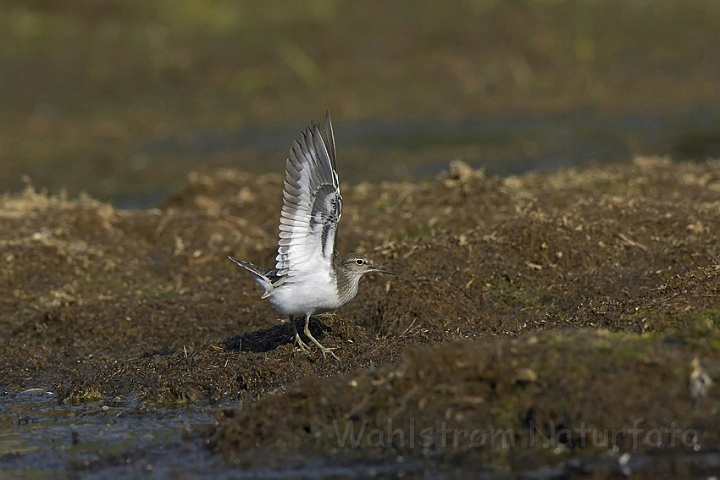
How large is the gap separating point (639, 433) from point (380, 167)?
1160 centimetres

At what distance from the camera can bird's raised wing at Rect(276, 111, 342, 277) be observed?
24.8ft

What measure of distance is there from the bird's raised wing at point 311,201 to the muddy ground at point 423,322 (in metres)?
0.80

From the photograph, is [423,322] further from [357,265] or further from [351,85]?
[351,85]

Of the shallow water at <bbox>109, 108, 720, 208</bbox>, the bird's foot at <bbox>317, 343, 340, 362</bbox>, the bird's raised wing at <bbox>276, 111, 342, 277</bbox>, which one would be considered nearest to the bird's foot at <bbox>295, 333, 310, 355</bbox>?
the bird's foot at <bbox>317, 343, 340, 362</bbox>

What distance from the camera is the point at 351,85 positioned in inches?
829

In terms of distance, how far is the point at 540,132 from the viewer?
18.7 meters

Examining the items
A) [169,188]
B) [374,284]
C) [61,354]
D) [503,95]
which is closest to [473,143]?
[503,95]

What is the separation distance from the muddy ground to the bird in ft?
1.40

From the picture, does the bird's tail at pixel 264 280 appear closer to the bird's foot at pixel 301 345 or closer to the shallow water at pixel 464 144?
the bird's foot at pixel 301 345

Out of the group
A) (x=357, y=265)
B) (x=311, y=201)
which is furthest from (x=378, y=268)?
(x=311, y=201)

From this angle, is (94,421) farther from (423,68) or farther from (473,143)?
(423,68)

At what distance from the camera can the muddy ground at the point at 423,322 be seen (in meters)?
5.80

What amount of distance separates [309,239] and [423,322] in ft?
3.98

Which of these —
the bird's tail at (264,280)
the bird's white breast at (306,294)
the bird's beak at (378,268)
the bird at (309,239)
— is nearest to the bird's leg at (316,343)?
the bird at (309,239)
